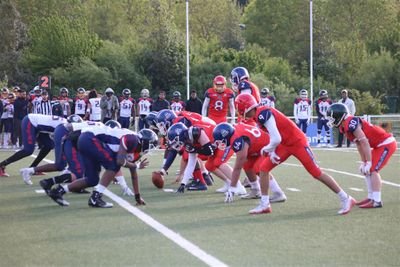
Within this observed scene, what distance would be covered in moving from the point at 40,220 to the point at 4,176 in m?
5.70

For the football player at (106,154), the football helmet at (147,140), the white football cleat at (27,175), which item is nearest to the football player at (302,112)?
the white football cleat at (27,175)

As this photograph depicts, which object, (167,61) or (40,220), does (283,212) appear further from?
(167,61)

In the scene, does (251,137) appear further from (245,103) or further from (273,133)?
(273,133)

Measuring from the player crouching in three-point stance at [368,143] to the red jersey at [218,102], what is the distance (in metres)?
5.00

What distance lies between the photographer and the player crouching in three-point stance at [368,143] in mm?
10469

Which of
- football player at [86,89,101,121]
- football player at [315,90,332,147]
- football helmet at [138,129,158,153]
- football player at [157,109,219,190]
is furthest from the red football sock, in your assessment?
football player at [315,90,332,147]

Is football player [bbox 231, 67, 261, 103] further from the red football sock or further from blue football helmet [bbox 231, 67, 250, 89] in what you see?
the red football sock

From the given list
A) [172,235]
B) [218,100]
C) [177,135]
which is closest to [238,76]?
[218,100]

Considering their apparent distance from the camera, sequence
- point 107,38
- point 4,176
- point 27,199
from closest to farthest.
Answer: point 27,199 → point 4,176 → point 107,38

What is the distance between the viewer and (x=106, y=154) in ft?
34.5

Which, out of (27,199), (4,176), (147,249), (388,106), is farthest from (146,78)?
(147,249)

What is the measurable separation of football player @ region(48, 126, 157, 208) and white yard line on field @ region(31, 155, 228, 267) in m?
0.32

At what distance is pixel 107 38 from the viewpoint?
57.1m

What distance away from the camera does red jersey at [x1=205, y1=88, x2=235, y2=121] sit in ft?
52.0
